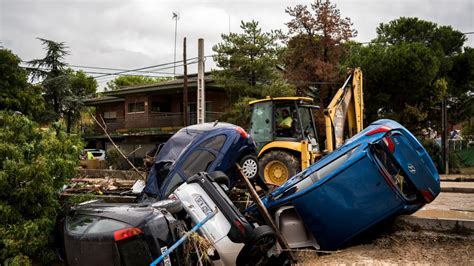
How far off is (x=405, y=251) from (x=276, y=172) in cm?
557

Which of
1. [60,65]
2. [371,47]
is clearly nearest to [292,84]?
[371,47]

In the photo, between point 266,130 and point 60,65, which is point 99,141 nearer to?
point 60,65

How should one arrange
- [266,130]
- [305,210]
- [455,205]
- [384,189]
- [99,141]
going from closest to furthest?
1. [384,189]
2. [305,210]
3. [455,205]
4. [266,130]
5. [99,141]

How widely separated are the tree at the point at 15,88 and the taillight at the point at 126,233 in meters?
24.3

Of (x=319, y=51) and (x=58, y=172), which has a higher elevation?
(x=319, y=51)

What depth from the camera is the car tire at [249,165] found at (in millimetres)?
7648

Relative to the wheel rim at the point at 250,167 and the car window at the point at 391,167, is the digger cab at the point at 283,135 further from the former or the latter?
the car window at the point at 391,167

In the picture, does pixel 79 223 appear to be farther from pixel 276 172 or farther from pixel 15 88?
pixel 15 88

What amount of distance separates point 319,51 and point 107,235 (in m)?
17.8

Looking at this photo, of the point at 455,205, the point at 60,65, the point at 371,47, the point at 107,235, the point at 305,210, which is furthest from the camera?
the point at 60,65

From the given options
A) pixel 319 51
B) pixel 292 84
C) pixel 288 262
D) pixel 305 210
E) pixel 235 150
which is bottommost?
pixel 288 262

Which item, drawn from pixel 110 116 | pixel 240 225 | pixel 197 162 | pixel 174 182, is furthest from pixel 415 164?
pixel 110 116

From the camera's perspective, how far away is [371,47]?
23.3m

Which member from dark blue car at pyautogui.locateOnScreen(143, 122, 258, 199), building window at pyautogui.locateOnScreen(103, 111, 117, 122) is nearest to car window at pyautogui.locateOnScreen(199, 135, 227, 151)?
dark blue car at pyautogui.locateOnScreen(143, 122, 258, 199)
